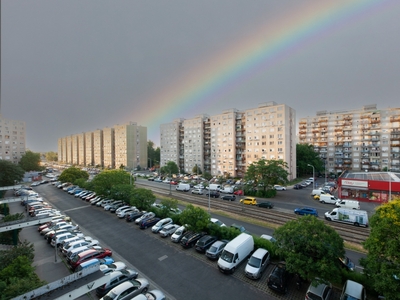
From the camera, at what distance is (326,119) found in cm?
7731

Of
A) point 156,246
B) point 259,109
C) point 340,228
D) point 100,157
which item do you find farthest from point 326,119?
point 100,157

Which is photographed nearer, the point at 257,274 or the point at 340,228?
the point at 257,274

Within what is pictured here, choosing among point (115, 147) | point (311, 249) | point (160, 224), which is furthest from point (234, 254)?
point (115, 147)

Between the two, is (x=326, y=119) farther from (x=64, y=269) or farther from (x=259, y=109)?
(x=64, y=269)

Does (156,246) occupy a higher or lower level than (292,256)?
lower

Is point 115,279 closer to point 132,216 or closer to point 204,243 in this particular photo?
point 204,243

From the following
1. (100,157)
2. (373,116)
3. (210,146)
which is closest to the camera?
(373,116)

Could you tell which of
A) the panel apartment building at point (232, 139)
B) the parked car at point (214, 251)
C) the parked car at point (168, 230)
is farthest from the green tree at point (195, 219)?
the panel apartment building at point (232, 139)

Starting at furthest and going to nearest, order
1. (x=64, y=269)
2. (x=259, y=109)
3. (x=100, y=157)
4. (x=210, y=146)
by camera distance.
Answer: (x=100, y=157) → (x=210, y=146) → (x=259, y=109) → (x=64, y=269)

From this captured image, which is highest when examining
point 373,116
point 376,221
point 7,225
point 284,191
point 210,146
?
point 373,116

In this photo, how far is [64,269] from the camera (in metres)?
15.8

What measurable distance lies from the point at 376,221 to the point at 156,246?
17507 mm

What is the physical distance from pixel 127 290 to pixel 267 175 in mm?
34015

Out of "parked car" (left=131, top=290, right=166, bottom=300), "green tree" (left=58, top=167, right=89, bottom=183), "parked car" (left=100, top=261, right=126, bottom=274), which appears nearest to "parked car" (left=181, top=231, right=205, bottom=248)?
"parked car" (left=100, top=261, right=126, bottom=274)
